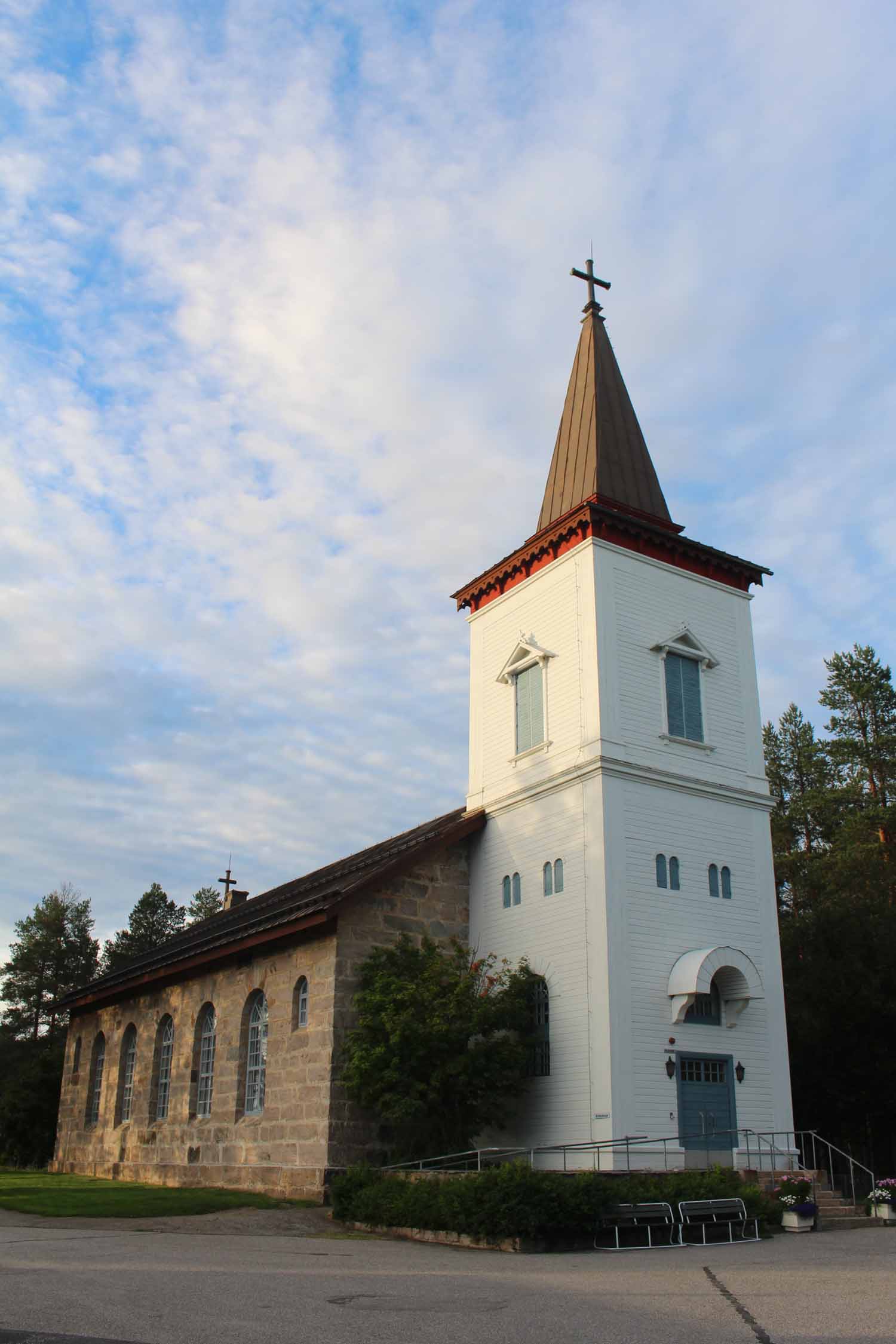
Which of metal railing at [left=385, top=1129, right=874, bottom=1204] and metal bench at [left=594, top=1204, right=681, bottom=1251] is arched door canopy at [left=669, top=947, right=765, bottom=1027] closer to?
metal railing at [left=385, top=1129, right=874, bottom=1204]

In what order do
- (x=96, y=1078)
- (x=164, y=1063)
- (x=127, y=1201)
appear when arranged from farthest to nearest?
(x=96, y=1078)
(x=164, y=1063)
(x=127, y=1201)

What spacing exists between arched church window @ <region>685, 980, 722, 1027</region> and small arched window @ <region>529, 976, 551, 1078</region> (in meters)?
2.91

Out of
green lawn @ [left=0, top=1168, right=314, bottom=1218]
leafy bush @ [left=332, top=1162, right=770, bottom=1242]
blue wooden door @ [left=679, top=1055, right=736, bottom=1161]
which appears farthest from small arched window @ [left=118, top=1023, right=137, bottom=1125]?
blue wooden door @ [left=679, top=1055, right=736, bottom=1161]

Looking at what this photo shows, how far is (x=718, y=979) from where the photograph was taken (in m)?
24.3

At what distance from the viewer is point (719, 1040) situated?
23.9 metres

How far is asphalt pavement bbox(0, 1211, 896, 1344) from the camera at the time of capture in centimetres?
887

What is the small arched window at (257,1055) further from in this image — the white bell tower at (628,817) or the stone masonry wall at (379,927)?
the white bell tower at (628,817)

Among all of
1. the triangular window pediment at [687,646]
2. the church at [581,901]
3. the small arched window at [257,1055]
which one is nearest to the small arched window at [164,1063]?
the church at [581,901]

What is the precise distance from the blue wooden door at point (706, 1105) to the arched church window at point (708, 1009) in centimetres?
69

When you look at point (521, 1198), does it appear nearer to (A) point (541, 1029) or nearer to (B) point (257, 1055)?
(A) point (541, 1029)

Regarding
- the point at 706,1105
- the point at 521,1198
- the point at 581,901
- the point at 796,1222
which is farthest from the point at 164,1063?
the point at 796,1222

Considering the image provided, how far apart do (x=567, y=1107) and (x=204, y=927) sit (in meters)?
21.1

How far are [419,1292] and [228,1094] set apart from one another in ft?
55.3

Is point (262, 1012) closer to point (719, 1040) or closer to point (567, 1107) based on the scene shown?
point (567, 1107)
